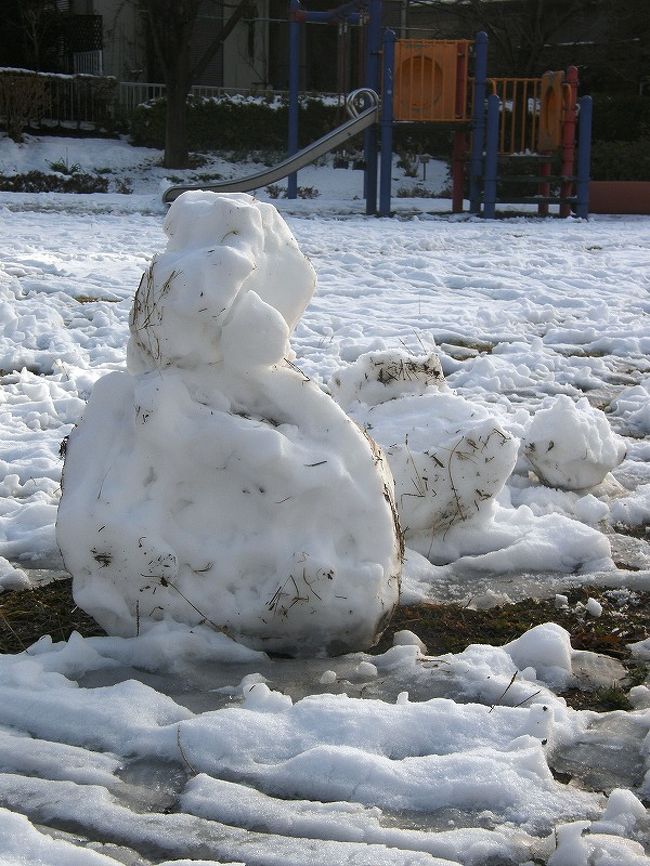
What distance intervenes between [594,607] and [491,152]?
42.2 feet

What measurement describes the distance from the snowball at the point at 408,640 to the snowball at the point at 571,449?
1.45m

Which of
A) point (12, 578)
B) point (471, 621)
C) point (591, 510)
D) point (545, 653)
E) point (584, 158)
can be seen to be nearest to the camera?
point (545, 653)

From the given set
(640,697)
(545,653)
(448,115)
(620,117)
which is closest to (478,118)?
(448,115)

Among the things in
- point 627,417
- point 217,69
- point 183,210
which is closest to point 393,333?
point 627,417

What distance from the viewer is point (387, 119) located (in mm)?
15219

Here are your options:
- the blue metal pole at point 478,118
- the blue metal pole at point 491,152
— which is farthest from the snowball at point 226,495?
the blue metal pole at point 478,118

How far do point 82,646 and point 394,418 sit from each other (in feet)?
5.23

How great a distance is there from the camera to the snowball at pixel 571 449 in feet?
13.4

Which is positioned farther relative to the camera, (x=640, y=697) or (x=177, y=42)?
(x=177, y=42)

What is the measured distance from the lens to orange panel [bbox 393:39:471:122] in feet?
49.8

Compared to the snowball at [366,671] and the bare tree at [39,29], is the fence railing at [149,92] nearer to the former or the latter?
the bare tree at [39,29]

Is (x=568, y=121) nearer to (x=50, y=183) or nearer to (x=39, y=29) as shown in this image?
(x=50, y=183)

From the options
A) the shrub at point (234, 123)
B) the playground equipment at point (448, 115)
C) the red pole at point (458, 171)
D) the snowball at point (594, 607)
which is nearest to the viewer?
the snowball at point (594, 607)

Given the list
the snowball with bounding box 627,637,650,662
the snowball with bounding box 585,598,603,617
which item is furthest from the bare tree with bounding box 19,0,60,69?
the snowball with bounding box 627,637,650,662
